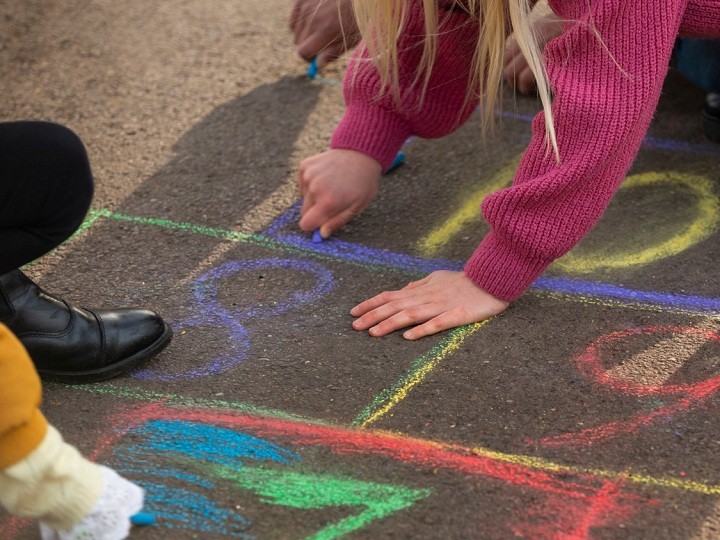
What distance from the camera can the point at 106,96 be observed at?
2906mm

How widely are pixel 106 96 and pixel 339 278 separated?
1.24 m

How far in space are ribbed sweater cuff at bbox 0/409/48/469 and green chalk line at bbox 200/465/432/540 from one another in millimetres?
367

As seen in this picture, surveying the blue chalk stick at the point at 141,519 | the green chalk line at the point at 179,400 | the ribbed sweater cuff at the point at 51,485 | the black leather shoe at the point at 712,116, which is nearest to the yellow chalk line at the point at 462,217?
the black leather shoe at the point at 712,116

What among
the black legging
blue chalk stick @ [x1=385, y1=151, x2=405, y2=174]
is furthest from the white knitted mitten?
blue chalk stick @ [x1=385, y1=151, x2=405, y2=174]

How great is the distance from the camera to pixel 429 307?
1.85 meters

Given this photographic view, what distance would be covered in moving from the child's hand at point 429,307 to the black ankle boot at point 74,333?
394 millimetres

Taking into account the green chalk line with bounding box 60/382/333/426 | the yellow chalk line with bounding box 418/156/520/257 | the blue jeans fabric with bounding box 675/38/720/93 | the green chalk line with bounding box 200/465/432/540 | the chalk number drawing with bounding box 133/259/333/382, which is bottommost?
the green chalk line with bounding box 200/465/432/540

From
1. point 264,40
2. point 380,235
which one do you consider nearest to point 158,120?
point 264,40

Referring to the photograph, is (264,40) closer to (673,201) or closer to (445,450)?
(673,201)

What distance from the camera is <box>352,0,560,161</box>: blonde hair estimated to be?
5.76 feet

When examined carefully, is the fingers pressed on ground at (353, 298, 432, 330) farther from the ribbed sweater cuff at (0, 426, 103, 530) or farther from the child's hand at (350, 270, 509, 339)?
the ribbed sweater cuff at (0, 426, 103, 530)

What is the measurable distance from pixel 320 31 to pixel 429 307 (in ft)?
3.77

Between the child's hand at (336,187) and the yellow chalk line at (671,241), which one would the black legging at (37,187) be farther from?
the yellow chalk line at (671,241)

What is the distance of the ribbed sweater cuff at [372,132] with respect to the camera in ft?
7.07
